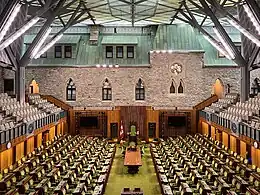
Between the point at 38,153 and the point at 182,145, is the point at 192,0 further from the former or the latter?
the point at 38,153

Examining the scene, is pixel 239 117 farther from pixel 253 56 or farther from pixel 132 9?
pixel 132 9

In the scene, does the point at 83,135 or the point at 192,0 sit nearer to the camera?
the point at 192,0

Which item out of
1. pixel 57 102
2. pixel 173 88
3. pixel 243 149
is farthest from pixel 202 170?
pixel 57 102

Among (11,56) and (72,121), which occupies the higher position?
(11,56)

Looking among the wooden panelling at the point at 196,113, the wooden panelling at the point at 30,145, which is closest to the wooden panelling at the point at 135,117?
the wooden panelling at the point at 196,113

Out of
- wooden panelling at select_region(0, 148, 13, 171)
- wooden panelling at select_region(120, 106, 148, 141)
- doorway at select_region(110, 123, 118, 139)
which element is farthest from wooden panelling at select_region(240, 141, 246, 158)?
doorway at select_region(110, 123, 118, 139)

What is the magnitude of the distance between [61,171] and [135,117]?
20.8 metres

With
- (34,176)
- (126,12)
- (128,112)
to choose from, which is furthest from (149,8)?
(34,176)

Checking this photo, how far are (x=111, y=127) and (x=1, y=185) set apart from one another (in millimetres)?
26159

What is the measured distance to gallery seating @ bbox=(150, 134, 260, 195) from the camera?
22.4 m

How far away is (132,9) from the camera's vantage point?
41.2 metres

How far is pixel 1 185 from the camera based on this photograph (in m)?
21.8

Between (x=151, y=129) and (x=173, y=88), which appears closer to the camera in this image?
(x=151, y=129)

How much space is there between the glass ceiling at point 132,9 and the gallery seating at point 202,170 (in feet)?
38.5
